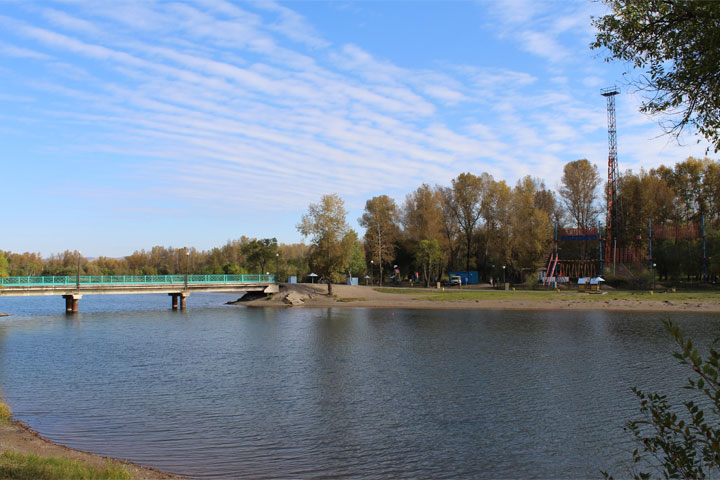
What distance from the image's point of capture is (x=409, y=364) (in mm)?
24969

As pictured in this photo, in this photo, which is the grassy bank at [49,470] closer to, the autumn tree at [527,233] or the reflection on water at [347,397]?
the reflection on water at [347,397]

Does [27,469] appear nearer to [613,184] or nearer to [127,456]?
[127,456]

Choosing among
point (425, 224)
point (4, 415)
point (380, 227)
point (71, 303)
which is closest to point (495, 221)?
point (425, 224)

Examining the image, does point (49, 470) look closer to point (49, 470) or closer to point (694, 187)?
point (49, 470)

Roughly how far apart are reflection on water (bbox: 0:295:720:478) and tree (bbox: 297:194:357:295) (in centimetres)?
2838

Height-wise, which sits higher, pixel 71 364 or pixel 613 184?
pixel 613 184

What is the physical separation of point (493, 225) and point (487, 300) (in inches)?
1214

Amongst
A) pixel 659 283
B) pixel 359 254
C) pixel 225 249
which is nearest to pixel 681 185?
pixel 659 283

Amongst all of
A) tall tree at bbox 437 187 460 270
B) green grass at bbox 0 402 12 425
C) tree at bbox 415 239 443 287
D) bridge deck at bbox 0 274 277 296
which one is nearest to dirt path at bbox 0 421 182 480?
green grass at bbox 0 402 12 425

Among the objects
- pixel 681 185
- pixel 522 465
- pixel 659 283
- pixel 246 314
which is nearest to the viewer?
pixel 522 465

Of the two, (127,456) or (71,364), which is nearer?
(127,456)

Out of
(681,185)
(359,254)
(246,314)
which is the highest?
(681,185)

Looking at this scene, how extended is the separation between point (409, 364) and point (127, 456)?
1493cm

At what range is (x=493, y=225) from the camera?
291 feet
